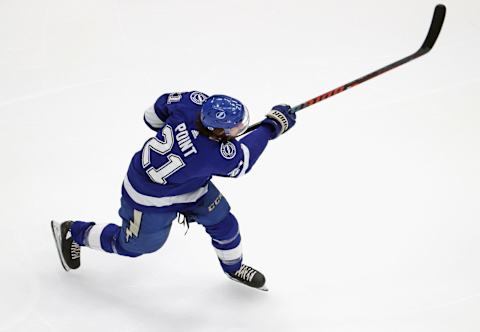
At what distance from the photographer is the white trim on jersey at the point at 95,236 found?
124 inches

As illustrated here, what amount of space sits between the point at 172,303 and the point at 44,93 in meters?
1.81

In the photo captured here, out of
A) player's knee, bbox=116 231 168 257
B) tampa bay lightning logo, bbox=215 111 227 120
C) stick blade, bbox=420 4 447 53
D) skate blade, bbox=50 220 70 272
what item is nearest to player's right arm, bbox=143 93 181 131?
tampa bay lightning logo, bbox=215 111 227 120

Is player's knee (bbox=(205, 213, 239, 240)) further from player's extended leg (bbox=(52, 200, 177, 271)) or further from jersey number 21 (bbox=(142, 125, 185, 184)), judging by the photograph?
jersey number 21 (bbox=(142, 125, 185, 184))

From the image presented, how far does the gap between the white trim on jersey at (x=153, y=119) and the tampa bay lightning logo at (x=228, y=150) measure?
382mm

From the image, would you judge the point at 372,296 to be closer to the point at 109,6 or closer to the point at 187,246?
the point at 187,246

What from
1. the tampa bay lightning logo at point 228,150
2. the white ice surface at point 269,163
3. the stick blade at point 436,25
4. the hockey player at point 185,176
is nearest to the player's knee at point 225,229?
the hockey player at point 185,176

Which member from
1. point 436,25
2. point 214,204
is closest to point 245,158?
point 214,204

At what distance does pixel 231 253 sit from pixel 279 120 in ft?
1.97

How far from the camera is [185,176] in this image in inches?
106

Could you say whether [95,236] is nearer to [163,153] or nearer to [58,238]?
[58,238]

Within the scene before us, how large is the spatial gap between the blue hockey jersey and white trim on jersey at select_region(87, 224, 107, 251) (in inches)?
12.0

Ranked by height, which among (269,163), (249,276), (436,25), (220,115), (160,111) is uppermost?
(436,25)

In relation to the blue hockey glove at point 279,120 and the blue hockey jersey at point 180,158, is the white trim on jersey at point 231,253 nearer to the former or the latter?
the blue hockey jersey at point 180,158

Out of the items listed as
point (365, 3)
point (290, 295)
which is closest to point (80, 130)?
point (290, 295)
